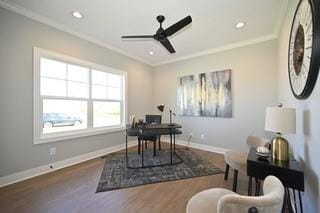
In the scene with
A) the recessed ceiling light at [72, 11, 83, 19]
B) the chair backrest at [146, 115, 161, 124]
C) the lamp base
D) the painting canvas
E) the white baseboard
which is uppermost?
the recessed ceiling light at [72, 11, 83, 19]

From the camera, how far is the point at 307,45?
4.68 ft

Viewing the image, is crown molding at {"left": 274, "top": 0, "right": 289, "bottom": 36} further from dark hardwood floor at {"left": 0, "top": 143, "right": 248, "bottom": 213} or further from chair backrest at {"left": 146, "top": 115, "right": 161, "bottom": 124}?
chair backrest at {"left": 146, "top": 115, "right": 161, "bottom": 124}

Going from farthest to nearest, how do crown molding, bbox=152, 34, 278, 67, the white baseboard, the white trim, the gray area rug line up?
the white baseboard, crown molding, bbox=152, 34, 278, 67, the gray area rug, the white trim

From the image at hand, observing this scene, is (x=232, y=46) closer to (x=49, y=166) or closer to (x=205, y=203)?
(x=205, y=203)

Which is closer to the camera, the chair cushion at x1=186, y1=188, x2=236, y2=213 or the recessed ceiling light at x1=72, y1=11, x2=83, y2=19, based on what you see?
the chair cushion at x1=186, y1=188, x2=236, y2=213

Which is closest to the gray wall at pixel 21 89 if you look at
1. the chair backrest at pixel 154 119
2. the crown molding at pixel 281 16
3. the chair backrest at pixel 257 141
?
the chair backrest at pixel 154 119

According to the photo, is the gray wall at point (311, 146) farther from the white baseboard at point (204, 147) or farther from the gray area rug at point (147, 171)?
the white baseboard at point (204, 147)

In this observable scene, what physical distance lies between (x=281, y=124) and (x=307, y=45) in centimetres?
74

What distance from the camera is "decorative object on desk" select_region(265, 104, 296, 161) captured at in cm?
147

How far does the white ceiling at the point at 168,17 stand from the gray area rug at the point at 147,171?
9.08 ft

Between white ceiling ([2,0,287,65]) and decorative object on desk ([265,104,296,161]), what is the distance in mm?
1820

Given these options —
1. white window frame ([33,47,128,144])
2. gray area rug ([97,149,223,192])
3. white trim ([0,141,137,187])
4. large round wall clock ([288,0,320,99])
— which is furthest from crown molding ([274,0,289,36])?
white trim ([0,141,137,187])

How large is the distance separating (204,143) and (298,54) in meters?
3.24

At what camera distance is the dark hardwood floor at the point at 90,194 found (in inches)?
76.7
